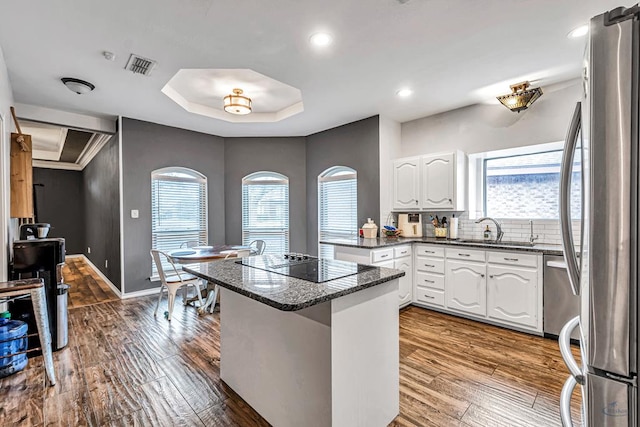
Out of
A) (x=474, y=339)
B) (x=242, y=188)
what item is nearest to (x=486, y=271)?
(x=474, y=339)

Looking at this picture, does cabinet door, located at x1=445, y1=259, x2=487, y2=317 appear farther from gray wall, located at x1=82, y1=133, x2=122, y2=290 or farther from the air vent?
gray wall, located at x1=82, y1=133, x2=122, y2=290

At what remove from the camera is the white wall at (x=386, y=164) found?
169 inches

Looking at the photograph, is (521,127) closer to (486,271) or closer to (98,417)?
(486,271)

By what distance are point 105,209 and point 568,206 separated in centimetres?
635

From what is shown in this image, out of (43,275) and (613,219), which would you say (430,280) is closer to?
(613,219)

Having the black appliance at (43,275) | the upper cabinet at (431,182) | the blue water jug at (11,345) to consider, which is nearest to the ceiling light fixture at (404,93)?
the upper cabinet at (431,182)

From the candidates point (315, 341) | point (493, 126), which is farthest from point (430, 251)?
point (315, 341)

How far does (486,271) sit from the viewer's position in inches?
128

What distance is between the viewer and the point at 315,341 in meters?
1.49

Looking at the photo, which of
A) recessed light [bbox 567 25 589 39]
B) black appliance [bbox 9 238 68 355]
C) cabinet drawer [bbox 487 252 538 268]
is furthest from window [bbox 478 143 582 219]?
black appliance [bbox 9 238 68 355]

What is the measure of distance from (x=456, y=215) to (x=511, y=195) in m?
0.68

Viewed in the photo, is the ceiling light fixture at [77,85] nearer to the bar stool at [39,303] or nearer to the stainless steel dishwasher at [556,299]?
the bar stool at [39,303]

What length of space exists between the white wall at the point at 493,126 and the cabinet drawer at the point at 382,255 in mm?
1733

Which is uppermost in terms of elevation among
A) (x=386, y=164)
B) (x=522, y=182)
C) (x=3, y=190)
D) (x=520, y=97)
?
(x=520, y=97)
